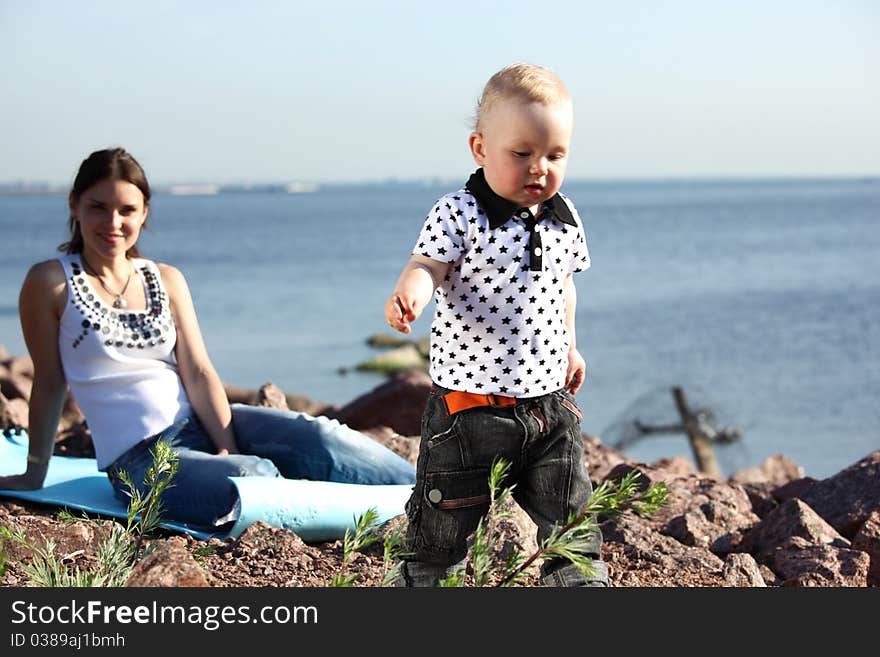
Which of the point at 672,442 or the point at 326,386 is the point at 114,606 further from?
the point at 326,386

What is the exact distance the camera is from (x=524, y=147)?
322cm

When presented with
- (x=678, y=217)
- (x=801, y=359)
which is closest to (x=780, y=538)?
(x=801, y=359)

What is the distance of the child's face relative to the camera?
3.18m

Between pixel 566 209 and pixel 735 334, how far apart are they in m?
22.3

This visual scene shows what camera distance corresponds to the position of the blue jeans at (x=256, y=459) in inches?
184

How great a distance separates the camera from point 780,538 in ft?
14.6

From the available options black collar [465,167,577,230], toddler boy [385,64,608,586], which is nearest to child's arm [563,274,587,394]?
toddler boy [385,64,608,586]

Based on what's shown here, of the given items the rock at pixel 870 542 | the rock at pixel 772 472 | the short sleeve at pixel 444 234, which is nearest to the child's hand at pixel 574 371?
the short sleeve at pixel 444 234

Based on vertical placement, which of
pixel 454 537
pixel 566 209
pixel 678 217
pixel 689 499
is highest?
pixel 566 209

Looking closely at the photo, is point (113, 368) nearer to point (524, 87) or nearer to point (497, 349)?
point (497, 349)

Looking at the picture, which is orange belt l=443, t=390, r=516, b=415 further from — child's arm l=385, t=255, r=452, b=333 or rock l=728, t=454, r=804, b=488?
rock l=728, t=454, r=804, b=488

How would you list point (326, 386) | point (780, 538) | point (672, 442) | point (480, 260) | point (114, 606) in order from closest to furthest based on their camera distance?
point (114, 606)
point (480, 260)
point (780, 538)
point (672, 442)
point (326, 386)

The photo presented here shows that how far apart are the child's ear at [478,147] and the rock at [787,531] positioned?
1.95m

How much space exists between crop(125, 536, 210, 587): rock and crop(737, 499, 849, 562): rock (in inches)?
89.9
